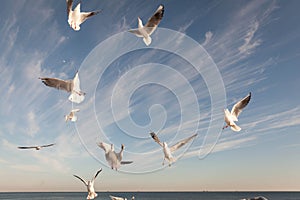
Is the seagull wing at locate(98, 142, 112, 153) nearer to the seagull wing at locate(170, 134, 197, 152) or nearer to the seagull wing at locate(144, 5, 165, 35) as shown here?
the seagull wing at locate(170, 134, 197, 152)

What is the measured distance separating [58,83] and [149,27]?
5.28 m

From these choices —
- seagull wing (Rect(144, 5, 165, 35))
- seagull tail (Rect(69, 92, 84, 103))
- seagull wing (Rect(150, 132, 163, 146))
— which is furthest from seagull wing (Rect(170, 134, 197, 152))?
seagull wing (Rect(144, 5, 165, 35))

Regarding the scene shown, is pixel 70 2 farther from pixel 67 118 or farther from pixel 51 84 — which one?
pixel 67 118

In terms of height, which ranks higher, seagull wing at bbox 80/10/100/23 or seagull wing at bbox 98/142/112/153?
seagull wing at bbox 80/10/100/23

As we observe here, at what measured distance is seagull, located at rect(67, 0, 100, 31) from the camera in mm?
14177

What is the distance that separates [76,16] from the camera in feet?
48.9

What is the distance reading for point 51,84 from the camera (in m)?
14.3

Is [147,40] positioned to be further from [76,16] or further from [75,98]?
[75,98]

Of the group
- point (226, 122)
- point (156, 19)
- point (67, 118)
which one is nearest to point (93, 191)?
point (67, 118)

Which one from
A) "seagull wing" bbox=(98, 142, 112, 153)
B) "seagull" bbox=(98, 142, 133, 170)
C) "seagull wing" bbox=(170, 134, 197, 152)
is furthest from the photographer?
"seagull wing" bbox=(170, 134, 197, 152)

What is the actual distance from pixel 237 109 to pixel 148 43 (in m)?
5.71

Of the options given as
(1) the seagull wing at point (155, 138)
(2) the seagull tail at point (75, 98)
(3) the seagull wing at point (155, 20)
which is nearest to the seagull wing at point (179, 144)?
(1) the seagull wing at point (155, 138)

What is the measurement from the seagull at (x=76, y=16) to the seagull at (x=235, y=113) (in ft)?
27.4

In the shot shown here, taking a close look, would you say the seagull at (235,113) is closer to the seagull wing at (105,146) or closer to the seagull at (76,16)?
the seagull wing at (105,146)
